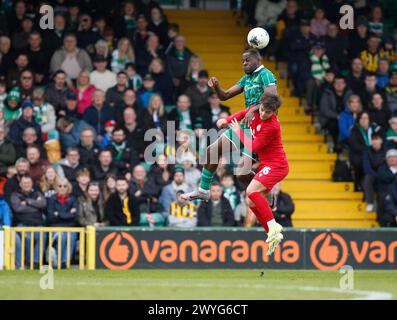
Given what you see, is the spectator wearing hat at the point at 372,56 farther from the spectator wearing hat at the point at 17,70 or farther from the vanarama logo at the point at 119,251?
the vanarama logo at the point at 119,251

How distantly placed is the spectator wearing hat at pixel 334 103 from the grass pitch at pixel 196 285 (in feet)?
21.5

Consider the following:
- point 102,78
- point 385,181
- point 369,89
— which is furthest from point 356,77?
point 102,78


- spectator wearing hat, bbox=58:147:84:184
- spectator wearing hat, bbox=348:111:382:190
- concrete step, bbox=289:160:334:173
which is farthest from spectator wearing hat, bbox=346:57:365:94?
spectator wearing hat, bbox=58:147:84:184

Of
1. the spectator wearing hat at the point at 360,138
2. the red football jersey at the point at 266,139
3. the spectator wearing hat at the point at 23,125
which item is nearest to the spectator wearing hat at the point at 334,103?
the spectator wearing hat at the point at 360,138

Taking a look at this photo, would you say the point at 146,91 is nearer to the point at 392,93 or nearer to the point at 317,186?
the point at 317,186

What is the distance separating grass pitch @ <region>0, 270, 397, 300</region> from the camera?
12.9m

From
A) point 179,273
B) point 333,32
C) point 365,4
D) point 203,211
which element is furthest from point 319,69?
point 179,273

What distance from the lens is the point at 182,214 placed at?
786 inches

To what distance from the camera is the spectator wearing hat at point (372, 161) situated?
21891mm

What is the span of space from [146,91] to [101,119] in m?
1.17

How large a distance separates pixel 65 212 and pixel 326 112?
6.24 meters

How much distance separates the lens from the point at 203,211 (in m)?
19.8

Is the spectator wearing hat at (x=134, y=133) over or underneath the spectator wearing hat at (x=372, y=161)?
over
